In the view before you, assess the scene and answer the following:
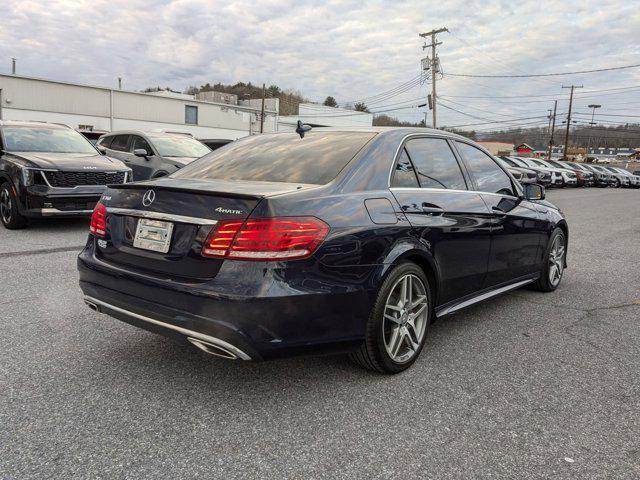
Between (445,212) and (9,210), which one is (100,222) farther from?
(9,210)

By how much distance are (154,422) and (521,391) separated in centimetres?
202

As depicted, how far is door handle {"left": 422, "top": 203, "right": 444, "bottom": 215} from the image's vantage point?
10.7 feet

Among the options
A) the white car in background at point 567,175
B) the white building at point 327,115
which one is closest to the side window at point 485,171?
the white car in background at point 567,175

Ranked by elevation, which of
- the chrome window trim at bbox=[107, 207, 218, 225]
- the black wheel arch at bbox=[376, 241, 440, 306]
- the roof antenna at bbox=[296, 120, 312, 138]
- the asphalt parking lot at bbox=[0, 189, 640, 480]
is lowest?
the asphalt parking lot at bbox=[0, 189, 640, 480]

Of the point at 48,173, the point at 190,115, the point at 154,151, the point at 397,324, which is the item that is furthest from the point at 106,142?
the point at 190,115

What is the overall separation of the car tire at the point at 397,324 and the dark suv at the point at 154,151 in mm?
7575

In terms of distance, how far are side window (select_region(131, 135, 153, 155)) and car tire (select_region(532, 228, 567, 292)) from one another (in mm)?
8161

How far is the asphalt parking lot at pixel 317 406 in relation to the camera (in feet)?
7.18

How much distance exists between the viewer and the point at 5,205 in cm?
787

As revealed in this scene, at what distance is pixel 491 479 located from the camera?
2121mm

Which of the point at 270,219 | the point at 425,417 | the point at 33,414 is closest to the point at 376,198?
the point at 270,219

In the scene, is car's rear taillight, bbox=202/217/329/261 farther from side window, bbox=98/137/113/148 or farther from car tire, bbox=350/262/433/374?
side window, bbox=98/137/113/148

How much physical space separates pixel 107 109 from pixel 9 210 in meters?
34.6

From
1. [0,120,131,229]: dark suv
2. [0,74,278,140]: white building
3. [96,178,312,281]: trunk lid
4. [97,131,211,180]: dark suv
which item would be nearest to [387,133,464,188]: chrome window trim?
[96,178,312,281]: trunk lid
